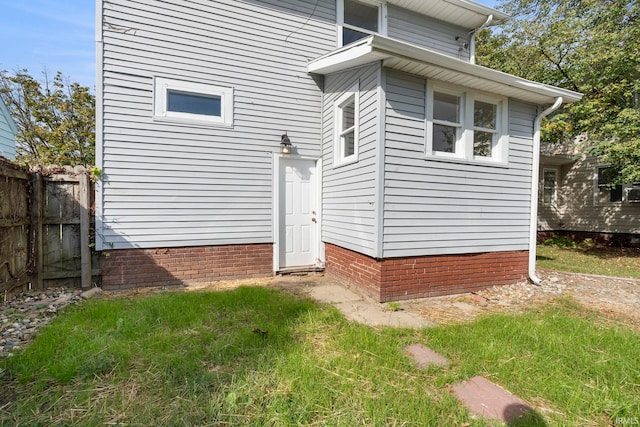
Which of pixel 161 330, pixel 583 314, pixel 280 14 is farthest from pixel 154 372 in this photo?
pixel 280 14

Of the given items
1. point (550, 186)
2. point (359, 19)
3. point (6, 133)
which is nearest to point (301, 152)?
point (359, 19)

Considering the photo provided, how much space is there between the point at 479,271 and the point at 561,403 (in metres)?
3.17

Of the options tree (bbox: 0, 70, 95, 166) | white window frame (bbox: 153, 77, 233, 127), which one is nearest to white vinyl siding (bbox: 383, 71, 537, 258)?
white window frame (bbox: 153, 77, 233, 127)

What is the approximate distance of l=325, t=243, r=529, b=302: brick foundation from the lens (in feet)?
14.1

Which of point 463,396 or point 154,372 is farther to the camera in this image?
point 154,372

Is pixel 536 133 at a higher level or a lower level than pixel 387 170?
higher

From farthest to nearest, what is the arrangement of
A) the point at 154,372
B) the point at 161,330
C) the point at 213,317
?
the point at 213,317
the point at 161,330
the point at 154,372

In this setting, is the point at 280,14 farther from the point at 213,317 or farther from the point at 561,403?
the point at 561,403

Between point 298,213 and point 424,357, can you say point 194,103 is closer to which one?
point 298,213

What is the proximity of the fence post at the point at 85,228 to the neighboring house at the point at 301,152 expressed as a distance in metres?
0.21

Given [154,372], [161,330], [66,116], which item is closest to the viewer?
[154,372]

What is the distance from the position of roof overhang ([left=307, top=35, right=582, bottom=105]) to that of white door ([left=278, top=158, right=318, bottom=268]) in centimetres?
203

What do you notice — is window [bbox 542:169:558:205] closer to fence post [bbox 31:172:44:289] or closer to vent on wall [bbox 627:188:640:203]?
vent on wall [bbox 627:188:640:203]

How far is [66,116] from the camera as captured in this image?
47.4 ft
